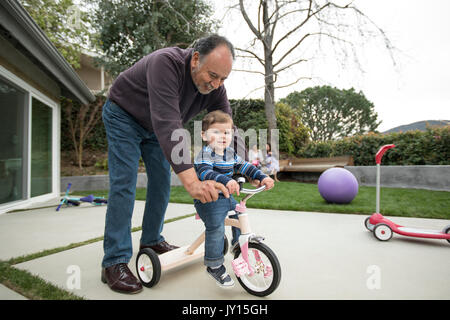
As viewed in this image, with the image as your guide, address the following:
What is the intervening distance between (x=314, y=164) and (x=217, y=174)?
8330 millimetres

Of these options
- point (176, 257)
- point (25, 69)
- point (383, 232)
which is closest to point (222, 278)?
point (176, 257)

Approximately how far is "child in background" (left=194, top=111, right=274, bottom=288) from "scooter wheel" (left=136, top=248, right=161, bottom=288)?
0.98 ft

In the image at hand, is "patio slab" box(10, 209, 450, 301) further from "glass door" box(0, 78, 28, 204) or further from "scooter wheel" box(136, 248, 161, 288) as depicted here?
"glass door" box(0, 78, 28, 204)

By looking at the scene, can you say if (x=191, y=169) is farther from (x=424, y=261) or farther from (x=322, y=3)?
(x=322, y=3)

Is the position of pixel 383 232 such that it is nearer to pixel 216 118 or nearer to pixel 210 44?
pixel 216 118

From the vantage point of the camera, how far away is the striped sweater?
64.1 inches

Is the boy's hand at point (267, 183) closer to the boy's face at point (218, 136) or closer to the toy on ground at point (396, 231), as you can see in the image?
the boy's face at point (218, 136)

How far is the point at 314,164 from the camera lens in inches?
367

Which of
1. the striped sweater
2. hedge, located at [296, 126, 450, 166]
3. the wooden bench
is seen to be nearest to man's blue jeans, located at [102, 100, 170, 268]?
the striped sweater

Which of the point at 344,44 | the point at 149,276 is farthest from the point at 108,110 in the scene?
the point at 344,44

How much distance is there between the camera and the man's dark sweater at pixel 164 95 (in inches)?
56.2

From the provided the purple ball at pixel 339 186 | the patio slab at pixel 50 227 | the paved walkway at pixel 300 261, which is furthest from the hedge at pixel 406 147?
the patio slab at pixel 50 227

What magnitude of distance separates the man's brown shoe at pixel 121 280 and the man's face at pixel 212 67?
1186mm
